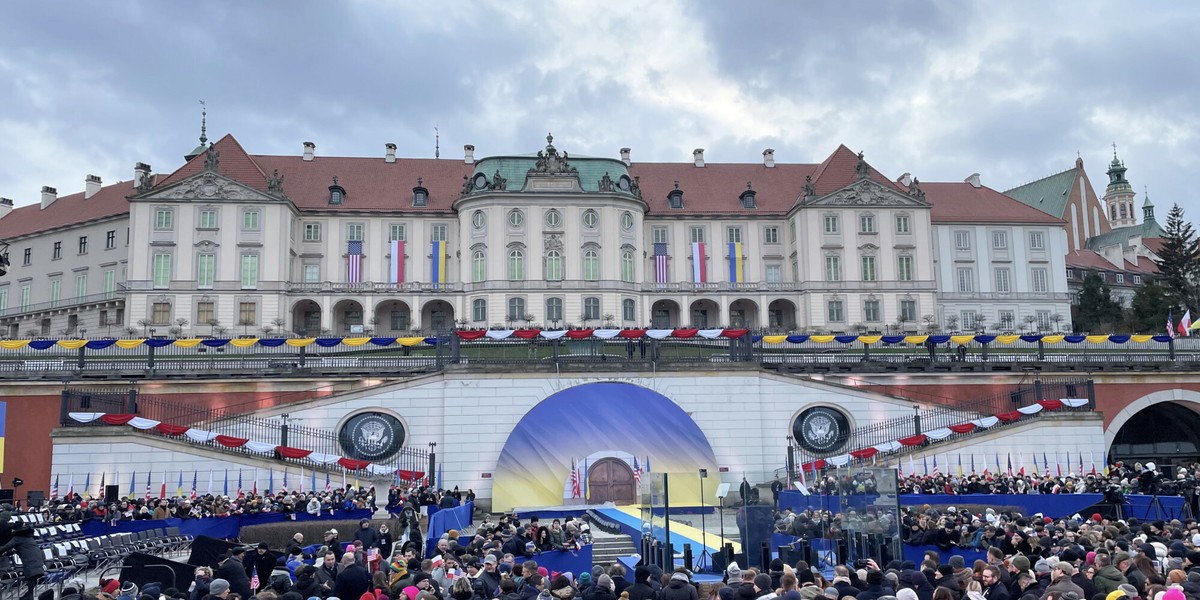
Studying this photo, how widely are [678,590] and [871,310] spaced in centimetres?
6274

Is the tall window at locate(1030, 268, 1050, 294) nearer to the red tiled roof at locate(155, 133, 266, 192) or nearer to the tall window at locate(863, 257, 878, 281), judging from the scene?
the tall window at locate(863, 257, 878, 281)

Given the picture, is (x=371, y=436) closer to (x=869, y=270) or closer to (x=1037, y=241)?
(x=869, y=270)

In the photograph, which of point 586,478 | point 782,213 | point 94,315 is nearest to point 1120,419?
point 586,478

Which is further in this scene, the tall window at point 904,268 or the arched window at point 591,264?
the tall window at point 904,268

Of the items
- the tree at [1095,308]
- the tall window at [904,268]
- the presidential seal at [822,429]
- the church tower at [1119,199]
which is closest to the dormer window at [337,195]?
the tall window at [904,268]

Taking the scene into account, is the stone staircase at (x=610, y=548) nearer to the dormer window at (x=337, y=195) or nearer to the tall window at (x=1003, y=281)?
the dormer window at (x=337, y=195)

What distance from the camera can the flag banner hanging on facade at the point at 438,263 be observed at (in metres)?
71.4

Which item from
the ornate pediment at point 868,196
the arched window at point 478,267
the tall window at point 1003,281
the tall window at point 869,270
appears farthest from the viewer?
the tall window at point 1003,281

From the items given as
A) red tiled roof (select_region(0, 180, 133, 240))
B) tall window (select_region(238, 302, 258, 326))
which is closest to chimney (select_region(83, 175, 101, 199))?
red tiled roof (select_region(0, 180, 133, 240))

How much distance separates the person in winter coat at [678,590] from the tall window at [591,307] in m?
56.4

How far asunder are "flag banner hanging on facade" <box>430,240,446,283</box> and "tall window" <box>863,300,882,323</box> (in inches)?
1191

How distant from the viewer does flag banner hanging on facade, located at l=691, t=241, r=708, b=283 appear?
7350cm

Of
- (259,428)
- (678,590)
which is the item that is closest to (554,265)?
(259,428)

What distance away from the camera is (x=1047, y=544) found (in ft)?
57.8
